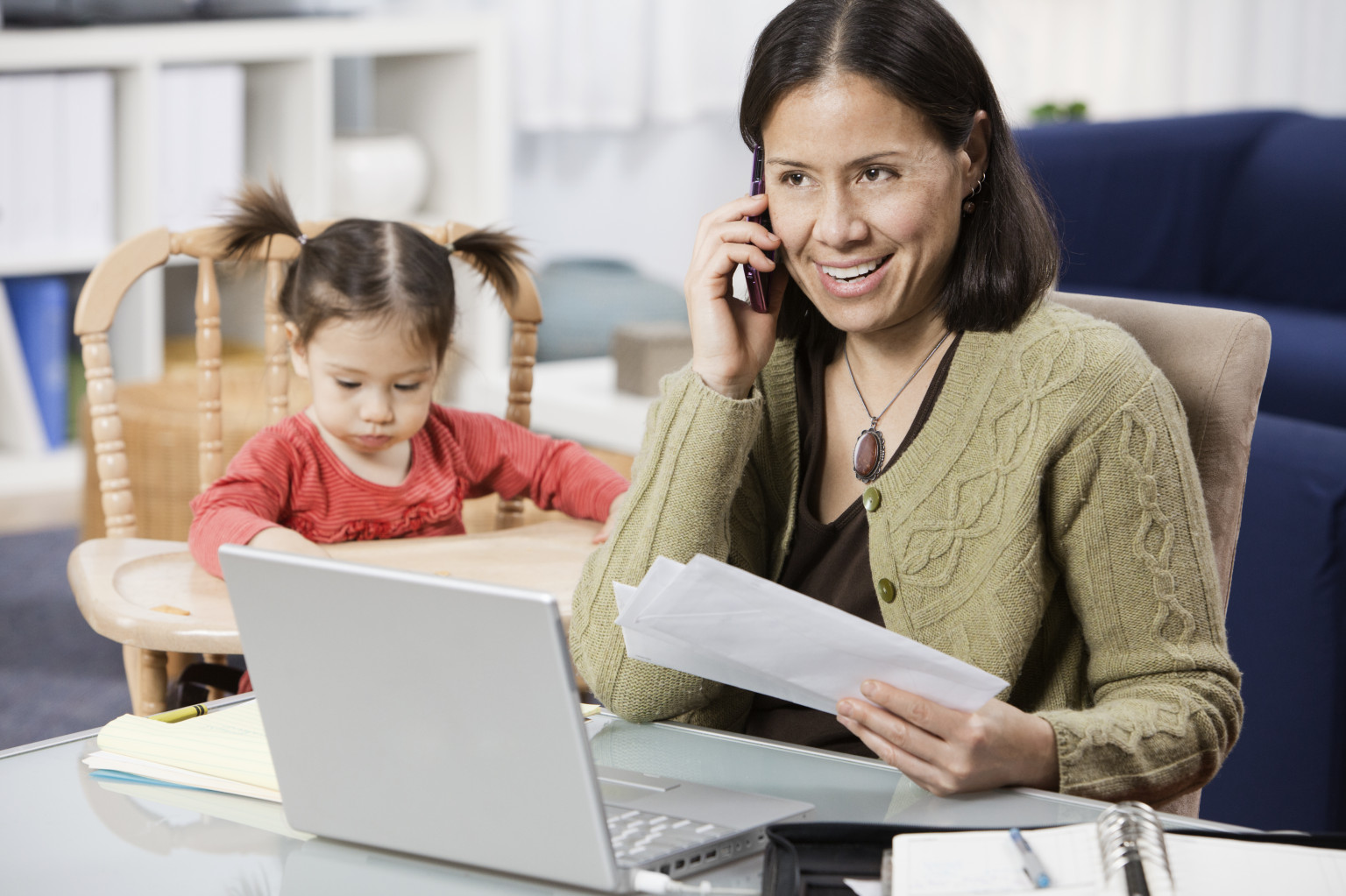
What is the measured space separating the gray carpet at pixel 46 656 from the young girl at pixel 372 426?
822 millimetres

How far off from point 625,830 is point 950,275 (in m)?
0.55

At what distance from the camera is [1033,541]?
1042 mm

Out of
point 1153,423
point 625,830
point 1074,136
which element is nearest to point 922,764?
point 625,830

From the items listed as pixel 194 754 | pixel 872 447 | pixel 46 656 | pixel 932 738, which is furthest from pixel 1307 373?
pixel 46 656

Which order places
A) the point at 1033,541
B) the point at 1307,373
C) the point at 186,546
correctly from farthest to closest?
the point at 1307,373
the point at 186,546
the point at 1033,541

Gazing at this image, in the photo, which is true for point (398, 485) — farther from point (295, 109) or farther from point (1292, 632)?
point (295, 109)

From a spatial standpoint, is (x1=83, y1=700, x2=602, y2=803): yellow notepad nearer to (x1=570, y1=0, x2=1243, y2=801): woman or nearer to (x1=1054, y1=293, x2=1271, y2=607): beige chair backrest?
(x1=570, y1=0, x2=1243, y2=801): woman

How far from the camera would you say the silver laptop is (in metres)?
0.68

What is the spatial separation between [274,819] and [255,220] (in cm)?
99

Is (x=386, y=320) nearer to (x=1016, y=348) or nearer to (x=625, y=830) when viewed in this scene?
(x=1016, y=348)

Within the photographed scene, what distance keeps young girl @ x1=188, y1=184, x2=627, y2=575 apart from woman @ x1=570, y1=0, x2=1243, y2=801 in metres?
0.52

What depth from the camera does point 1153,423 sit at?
1030mm

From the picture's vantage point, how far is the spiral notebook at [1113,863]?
0.68m

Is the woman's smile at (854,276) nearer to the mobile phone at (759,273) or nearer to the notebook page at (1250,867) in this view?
the mobile phone at (759,273)
